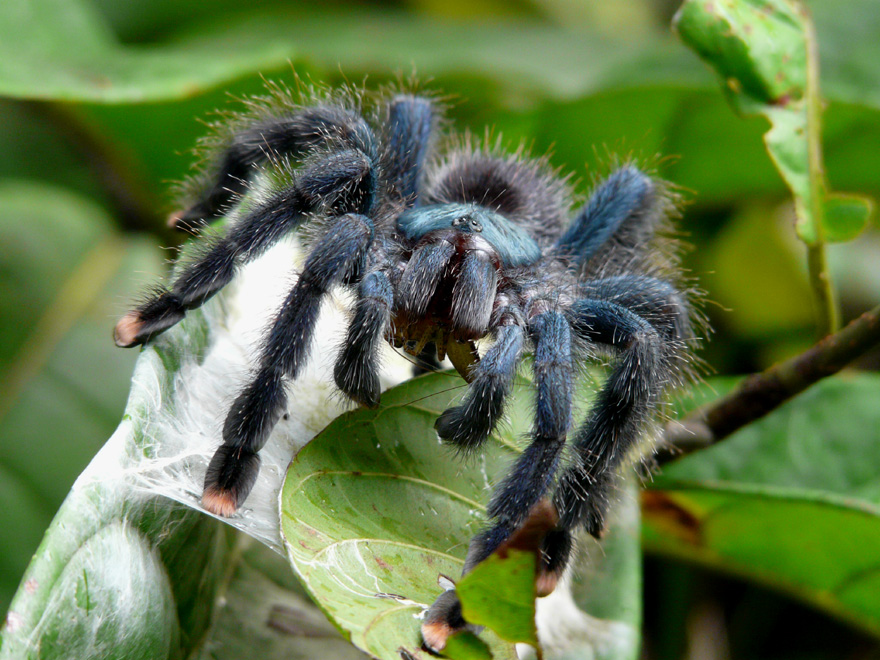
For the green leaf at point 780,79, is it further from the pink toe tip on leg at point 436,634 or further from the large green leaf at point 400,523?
the pink toe tip on leg at point 436,634

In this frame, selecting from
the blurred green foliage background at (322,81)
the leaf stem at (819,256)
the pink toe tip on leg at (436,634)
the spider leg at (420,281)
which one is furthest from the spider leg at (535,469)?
the blurred green foliage background at (322,81)

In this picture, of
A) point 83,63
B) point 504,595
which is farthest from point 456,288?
point 83,63

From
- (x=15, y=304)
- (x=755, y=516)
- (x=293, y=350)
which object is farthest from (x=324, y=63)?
(x=755, y=516)

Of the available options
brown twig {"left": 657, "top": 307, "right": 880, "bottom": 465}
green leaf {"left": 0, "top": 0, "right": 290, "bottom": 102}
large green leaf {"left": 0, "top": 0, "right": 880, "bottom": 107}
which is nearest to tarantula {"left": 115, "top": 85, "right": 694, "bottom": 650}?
brown twig {"left": 657, "top": 307, "right": 880, "bottom": 465}

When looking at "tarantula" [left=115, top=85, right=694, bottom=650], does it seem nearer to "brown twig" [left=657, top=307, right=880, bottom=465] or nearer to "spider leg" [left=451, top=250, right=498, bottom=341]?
"spider leg" [left=451, top=250, right=498, bottom=341]

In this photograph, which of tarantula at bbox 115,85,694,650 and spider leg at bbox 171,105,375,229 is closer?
tarantula at bbox 115,85,694,650

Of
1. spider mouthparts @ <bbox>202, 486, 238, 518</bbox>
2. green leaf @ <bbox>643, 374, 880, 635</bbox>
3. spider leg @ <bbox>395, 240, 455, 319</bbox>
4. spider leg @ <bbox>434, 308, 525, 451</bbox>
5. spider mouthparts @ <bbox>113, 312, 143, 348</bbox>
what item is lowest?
green leaf @ <bbox>643, 374, 880, 635</bbox>
